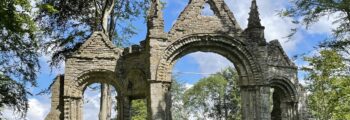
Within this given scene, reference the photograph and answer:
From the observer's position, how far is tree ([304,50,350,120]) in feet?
75.2

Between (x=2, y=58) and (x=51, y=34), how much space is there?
459cm

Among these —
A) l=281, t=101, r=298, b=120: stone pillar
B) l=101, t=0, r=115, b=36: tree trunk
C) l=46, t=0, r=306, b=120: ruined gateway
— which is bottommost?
l=281, t=101, r=298, b=120: stone pillar

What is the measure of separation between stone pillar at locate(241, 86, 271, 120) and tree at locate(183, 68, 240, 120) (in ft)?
75.5

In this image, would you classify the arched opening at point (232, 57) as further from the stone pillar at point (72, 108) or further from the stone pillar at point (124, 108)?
the stone pillar at point (72, 108)

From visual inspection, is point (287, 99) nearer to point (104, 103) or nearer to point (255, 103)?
point (255, 103)

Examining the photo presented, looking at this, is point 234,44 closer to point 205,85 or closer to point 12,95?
point 12,95

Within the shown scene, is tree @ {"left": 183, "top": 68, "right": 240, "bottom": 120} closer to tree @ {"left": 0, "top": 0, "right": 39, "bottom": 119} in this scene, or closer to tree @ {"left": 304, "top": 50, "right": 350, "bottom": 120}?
tree @ {"left": 304, "top": 50, "right": 350, "bottom": 120}

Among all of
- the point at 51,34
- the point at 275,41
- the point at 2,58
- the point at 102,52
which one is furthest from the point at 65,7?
the point at 275,41

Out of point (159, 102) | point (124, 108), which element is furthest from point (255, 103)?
point (124, 108)

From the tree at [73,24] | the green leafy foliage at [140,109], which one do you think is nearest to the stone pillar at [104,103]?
the tree at [73,24]

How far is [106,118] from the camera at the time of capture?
20078 mm

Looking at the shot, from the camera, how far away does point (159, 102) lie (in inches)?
569

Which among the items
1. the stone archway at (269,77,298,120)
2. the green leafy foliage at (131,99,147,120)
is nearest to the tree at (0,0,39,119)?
the stone archway at (269,77,298,120)

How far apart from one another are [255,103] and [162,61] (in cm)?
336
